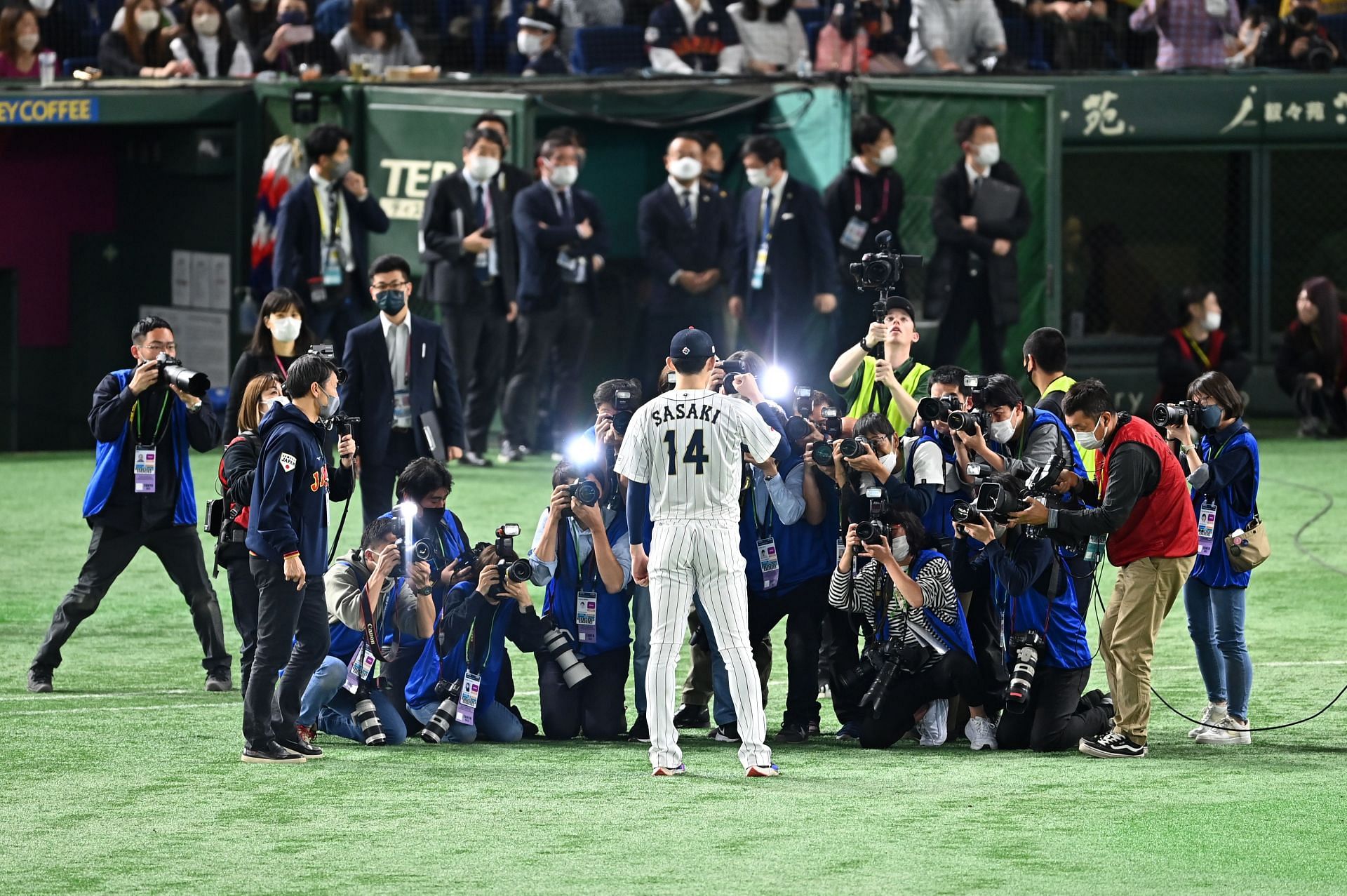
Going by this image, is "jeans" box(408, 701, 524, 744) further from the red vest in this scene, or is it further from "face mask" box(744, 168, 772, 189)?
"face mask" box(744, 168, 772, 189)

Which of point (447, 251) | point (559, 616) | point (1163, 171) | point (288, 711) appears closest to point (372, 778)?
point (288, 711)

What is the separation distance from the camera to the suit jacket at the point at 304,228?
1476 centimetres

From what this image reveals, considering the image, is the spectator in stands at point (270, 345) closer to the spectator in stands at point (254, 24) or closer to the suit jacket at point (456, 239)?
the suit jacket at point (456, 239)

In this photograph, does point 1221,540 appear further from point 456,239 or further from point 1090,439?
point 456,239

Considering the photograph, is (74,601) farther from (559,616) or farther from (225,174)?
(225,174)

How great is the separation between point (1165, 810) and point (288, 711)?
3.22 meters

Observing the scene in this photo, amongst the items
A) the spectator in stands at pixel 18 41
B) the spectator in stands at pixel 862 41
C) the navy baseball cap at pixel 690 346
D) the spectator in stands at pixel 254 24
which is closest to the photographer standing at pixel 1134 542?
the navy baseball cap at pixel 690 346

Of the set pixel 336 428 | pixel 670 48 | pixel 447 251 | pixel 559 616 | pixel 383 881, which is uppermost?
pixel 670 48

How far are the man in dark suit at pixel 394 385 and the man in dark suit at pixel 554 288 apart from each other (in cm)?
441

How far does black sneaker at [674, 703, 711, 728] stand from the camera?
877 cm

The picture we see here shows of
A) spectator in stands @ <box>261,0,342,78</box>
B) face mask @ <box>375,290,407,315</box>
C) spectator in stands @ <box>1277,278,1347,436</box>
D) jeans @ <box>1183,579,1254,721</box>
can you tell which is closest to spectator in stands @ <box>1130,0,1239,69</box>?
spectator in stands @ <box>1277,278,1347,436</box>

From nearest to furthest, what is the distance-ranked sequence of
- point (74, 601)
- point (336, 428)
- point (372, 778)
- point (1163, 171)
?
point (372, 778) → point (336, 428) → point (74, 601) → point (1163, 171)

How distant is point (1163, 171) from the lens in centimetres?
1862

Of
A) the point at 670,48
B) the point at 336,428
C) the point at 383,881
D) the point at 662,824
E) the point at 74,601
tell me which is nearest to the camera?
the point at 383,881
